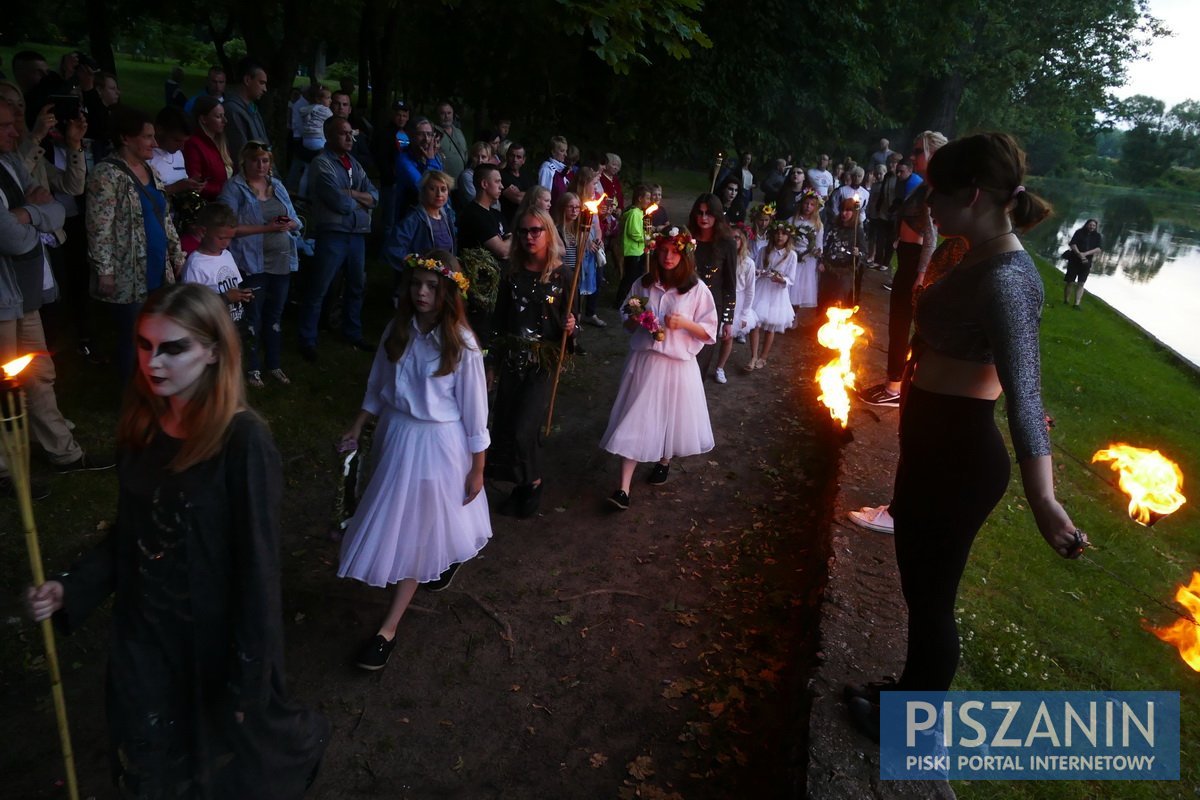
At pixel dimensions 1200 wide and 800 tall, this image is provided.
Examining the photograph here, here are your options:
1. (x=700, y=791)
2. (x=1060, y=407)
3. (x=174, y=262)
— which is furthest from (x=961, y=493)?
(x=1060, y=407)

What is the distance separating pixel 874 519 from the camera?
550 centimetres

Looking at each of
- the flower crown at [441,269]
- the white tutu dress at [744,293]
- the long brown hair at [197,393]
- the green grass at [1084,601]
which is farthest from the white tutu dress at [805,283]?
the long brown hair at [197,393]

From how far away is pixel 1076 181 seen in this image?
90.2 m

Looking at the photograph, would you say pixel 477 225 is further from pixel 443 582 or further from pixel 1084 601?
pixel 1084 601

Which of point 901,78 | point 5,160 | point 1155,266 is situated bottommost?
point 1155,266

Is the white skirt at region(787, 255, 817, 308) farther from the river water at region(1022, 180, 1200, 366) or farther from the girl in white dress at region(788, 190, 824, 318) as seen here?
the river water at region(1022, 180, 1200, 366)

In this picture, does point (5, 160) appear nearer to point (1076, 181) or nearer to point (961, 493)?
point (961, 493)

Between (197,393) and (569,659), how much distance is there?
292 centimetres

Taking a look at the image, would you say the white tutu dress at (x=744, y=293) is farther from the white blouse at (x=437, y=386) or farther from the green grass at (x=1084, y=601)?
the white blouse at (x=437, y=386)

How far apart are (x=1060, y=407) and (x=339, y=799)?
1145 cm

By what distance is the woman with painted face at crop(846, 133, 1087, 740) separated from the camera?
105 inches

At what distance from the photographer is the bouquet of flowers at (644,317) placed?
6559mm

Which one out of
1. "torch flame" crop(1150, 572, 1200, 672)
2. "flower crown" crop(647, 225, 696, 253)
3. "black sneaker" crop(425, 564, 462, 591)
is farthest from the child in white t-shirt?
"torch flame" crop(1150, 572, 1200, 672)

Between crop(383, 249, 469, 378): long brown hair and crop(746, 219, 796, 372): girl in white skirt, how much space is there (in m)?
6.74
